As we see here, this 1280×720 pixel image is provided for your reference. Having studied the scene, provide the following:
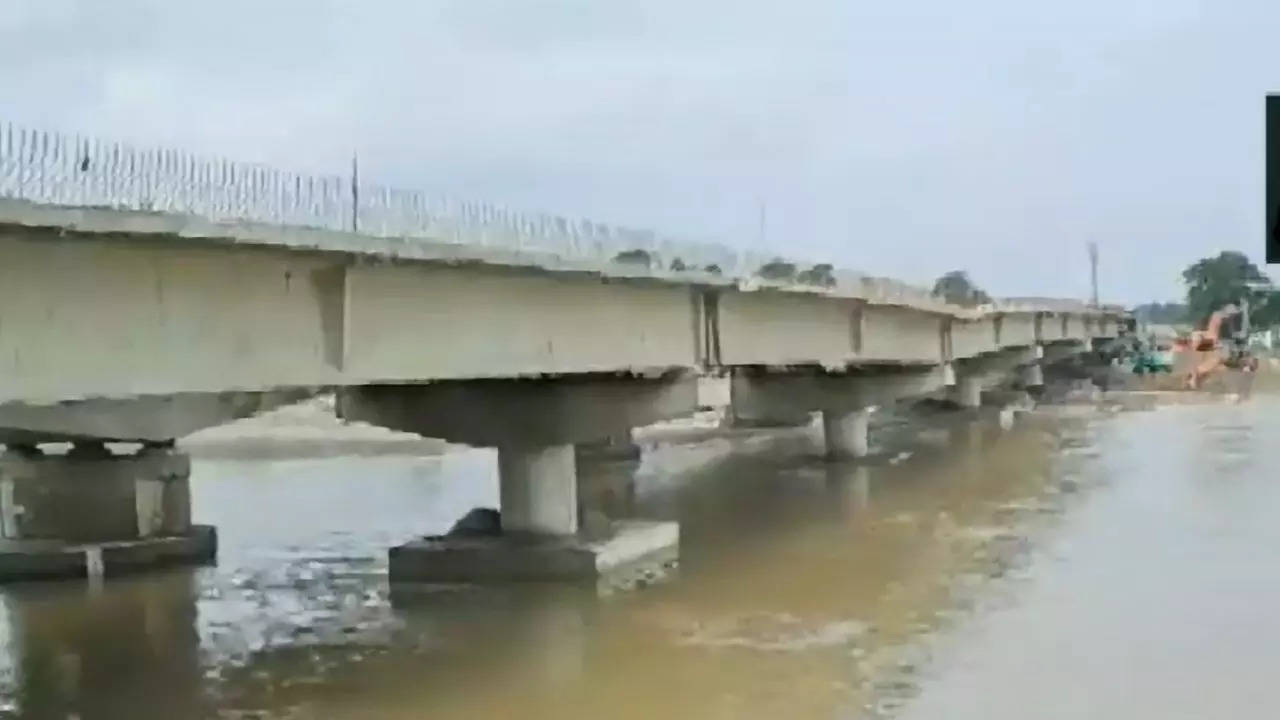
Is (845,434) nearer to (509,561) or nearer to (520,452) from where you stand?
(520,452)

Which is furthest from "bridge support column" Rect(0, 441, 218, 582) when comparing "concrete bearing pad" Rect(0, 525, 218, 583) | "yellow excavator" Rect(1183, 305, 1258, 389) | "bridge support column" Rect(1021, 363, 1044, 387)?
"yellow excavator" Rect(1183, 305, 1258, 389)

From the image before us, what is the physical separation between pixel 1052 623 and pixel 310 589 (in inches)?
405

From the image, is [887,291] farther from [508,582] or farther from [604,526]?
[508,582]

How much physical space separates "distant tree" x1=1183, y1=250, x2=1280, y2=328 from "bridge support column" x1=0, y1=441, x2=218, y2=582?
467 ft

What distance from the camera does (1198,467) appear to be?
141 ft

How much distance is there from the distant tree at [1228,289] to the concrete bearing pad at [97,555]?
14243 centimetres

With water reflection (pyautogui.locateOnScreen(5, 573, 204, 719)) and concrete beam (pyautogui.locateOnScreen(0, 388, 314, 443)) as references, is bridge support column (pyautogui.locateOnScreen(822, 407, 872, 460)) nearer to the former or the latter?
Answer: concrete beam (pyautogui.locateOnScreen(0, 388, 314, 443))

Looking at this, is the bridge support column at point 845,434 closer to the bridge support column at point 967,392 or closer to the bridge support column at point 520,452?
the bridge support column at point 967,392

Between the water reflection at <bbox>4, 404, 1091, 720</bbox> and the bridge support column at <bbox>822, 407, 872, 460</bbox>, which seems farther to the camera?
the bridge support column at <bbox>822, 407, 872, 460</bbox>

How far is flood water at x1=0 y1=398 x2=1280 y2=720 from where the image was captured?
52.9ft

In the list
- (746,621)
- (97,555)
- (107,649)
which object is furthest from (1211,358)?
(107,649)

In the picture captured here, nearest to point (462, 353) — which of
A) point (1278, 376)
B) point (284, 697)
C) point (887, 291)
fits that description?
point (284, 697)

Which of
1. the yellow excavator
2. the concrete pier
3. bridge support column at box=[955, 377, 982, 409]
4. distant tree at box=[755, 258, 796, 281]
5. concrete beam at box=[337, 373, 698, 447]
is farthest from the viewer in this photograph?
the yellow excavator

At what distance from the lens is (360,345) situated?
17391mm
